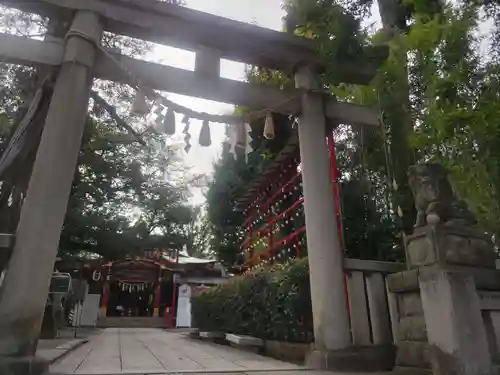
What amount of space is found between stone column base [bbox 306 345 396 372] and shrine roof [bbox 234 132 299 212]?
11.5 feet

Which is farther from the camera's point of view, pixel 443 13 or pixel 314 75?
pixel 314 75

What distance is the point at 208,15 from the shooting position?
4.57 metres

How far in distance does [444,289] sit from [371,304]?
4.06 feet

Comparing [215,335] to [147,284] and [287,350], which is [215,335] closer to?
[287,350]

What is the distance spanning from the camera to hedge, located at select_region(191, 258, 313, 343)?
A: 4.70 metres

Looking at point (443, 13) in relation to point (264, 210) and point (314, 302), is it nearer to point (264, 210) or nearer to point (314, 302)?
point (314, 302)

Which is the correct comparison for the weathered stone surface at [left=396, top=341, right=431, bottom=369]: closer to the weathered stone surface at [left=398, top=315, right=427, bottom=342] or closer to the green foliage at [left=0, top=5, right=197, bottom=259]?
the weathered stone surface at [left=398, top=315, right=427, bottom=342]

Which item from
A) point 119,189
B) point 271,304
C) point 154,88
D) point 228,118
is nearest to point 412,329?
point 271,304

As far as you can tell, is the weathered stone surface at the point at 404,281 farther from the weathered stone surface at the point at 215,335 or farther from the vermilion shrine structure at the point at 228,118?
the weathered stone surface at the point at 215,335

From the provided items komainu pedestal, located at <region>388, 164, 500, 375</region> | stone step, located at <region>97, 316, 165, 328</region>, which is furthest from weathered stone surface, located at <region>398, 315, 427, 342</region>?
stone step, located at <region>97, 316, 165, 328</region>

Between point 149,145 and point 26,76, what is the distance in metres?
6.00

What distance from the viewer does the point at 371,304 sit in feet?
13.4

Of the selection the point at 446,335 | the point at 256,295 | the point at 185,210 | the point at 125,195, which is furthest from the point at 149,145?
the point at 446,335

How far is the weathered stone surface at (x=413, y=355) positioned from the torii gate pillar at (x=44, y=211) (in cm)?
301
